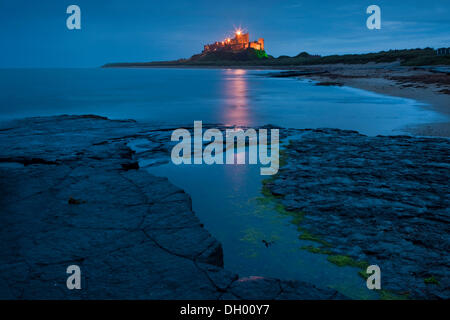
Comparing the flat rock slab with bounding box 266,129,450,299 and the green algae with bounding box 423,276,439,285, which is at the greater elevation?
the flat rock slab with bounding box 266,129,450,299

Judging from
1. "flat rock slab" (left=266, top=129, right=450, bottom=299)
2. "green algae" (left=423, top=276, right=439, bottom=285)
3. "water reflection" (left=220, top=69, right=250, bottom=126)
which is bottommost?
"green algae" (left=423, top=276, right=439, bottom=285)

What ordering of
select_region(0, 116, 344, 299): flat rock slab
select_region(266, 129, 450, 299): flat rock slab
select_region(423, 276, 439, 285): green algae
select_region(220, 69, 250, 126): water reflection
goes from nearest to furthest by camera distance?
select_region(0, 116, 344, 299): flat rock slab, select_region(423, 276, 439, 285): green algae, select_region(266, 129, 450, 299): flat rock slab, select_region(220, 69, 250, 126): water reflection

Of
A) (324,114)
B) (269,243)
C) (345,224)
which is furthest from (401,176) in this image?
(324,114)

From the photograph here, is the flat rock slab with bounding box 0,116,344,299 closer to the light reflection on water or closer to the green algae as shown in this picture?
the light reflection on water

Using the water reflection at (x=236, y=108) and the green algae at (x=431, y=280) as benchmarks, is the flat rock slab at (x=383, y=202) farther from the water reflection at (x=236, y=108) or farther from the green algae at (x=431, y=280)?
the water reflection at (x=236, y=108)

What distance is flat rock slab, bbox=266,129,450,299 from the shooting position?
326 cm

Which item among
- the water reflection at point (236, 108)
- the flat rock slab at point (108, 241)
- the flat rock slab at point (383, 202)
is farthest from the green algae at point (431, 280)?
the water reflection at point (236, 108)

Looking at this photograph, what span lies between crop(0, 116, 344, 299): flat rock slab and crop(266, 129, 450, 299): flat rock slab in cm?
98

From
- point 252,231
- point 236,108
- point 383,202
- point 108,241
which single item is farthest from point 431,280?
point 236,108

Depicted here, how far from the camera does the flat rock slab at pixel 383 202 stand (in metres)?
3.26

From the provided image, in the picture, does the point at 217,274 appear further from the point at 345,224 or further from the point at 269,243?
the point at 345,224

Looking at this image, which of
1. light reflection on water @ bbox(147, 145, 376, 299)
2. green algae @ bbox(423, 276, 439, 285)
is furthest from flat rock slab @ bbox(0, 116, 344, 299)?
green algae @ bbox(423, 276, 439, 285)

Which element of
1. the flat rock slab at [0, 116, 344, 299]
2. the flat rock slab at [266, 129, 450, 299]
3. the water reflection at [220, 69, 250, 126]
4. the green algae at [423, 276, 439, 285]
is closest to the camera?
the flat rock slab at [0, 116, 344, 299]
